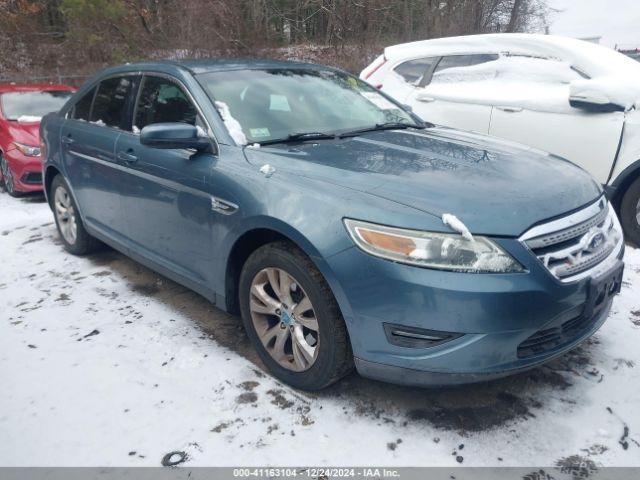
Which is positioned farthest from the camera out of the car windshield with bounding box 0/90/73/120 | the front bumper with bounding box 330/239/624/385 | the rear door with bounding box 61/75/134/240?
the car windshield with bounding box 0/90/73/120

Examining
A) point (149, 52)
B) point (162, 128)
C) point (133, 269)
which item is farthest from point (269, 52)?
point (162, 128)

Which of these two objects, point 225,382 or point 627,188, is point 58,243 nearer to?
point 225,382

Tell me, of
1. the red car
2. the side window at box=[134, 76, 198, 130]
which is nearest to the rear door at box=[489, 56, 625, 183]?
the side window at box=[134, 76, 198, 130]

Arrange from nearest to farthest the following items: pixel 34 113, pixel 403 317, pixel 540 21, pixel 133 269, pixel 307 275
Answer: pixel 403 317
pixel 307 275
pixel 133 269
pixel 34 113
pixel 540 21

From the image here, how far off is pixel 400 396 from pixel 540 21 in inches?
1049

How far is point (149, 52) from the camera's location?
16.2 metres

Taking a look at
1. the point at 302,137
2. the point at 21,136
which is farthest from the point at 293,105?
the point at 21,136

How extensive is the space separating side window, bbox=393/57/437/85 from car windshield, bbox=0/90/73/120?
5.04 m

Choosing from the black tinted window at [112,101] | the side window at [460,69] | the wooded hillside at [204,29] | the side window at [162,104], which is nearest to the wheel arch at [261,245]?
the side window at [162,104]

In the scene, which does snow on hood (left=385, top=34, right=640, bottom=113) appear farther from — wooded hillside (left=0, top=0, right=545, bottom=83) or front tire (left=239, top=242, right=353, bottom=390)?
wooded hillside (left=0, top=0, right=545, bottom=83)

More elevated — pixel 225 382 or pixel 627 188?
pixel 627 188

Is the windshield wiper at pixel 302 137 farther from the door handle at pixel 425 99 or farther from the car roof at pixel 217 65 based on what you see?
the door handle at pixel 425 99

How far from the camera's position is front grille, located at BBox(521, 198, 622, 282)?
7.21ft

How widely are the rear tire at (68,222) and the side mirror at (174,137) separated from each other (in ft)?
6.58
